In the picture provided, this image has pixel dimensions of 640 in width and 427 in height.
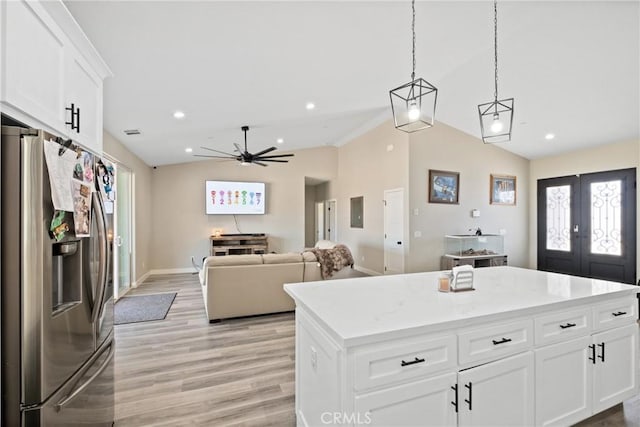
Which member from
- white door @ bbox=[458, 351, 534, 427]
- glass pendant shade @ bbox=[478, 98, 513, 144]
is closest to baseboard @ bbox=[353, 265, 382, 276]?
glass pendant shade @ bbox=[478, 98, 513, 144]

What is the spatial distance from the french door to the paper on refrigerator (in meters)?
7.71

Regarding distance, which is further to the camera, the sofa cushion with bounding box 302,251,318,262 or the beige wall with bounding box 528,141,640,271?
the beige wall with bounding box 528,141,640,271

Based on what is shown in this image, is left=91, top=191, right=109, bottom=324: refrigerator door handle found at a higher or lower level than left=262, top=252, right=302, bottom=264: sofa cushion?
higher

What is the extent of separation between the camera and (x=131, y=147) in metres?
5.51

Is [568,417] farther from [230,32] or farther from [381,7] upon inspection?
[230,32]

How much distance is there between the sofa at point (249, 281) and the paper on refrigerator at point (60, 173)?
8.96 ft

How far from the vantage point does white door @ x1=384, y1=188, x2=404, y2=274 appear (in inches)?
243

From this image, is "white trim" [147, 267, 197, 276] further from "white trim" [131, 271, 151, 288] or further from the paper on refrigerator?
the paper on refrigerator

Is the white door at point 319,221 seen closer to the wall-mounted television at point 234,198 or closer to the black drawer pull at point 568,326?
the wall-mounted television at point 234,198

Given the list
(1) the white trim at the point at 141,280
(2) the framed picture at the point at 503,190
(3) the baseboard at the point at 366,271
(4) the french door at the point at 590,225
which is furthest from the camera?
(3) the baseboard at the point at 366,271

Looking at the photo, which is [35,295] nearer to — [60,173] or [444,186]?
[60,173]

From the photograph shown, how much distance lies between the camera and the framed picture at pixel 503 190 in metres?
6.71

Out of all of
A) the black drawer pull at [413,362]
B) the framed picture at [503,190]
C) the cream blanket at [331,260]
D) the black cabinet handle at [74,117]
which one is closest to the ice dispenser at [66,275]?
the black cabinet handle at [74,117]

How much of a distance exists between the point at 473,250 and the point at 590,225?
2214 mm
